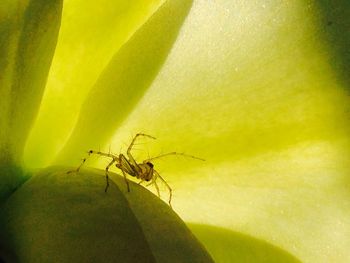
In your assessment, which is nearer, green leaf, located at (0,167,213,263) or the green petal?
green leaf, located at (0,167,213,263)

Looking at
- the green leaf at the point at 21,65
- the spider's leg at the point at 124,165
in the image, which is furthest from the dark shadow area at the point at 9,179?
the spider's leg at the point at 124,165

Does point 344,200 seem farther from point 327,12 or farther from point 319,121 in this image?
point 327,12

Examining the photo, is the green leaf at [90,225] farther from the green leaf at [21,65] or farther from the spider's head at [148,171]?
the spider's head at [148,171]

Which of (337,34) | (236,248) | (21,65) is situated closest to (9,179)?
(21,65)

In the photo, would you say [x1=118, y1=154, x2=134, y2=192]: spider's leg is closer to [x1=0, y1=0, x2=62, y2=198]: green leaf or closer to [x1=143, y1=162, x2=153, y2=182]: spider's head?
[x1=143, y1=162, x2=153, y2=182]: spider's head

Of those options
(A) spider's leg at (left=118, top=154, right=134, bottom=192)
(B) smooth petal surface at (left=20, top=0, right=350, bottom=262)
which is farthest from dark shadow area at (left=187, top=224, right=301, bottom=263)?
(A) spider's leg at (left=118, top=154, right=134, bottom=192)

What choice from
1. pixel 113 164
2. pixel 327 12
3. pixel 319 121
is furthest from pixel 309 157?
pixel 113 164
